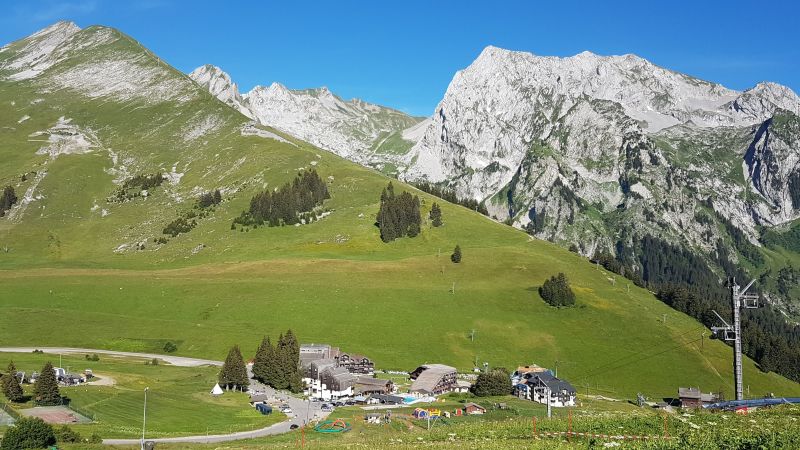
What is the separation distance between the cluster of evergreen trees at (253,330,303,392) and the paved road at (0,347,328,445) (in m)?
1.63

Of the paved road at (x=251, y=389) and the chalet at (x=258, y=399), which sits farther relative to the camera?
the chalet at (x=258, y=399)

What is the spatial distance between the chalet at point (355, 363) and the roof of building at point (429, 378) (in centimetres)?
1102

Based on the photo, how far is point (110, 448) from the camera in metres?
55.9

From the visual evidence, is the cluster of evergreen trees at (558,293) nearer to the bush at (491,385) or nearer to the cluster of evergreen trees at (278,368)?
the bush at (491,385)

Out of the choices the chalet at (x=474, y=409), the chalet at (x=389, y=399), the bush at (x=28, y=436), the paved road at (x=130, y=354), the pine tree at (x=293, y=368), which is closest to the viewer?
the bush at (x=28, y=436)

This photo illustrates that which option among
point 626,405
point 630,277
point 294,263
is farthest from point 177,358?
point 630,277

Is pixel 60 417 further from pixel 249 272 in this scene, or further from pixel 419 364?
pixel 249 272

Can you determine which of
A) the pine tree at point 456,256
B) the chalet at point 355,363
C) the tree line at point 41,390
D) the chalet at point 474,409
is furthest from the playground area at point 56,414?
the pine tree at point 456,256

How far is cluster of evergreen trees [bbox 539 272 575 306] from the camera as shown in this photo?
150988mm

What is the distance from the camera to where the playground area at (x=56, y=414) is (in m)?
66.6

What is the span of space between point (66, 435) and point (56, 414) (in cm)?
1518

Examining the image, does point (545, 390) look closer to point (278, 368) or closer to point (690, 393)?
point (690, 393)

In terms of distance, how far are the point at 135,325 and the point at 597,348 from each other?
95.5 meters

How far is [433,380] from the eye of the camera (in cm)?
10106
